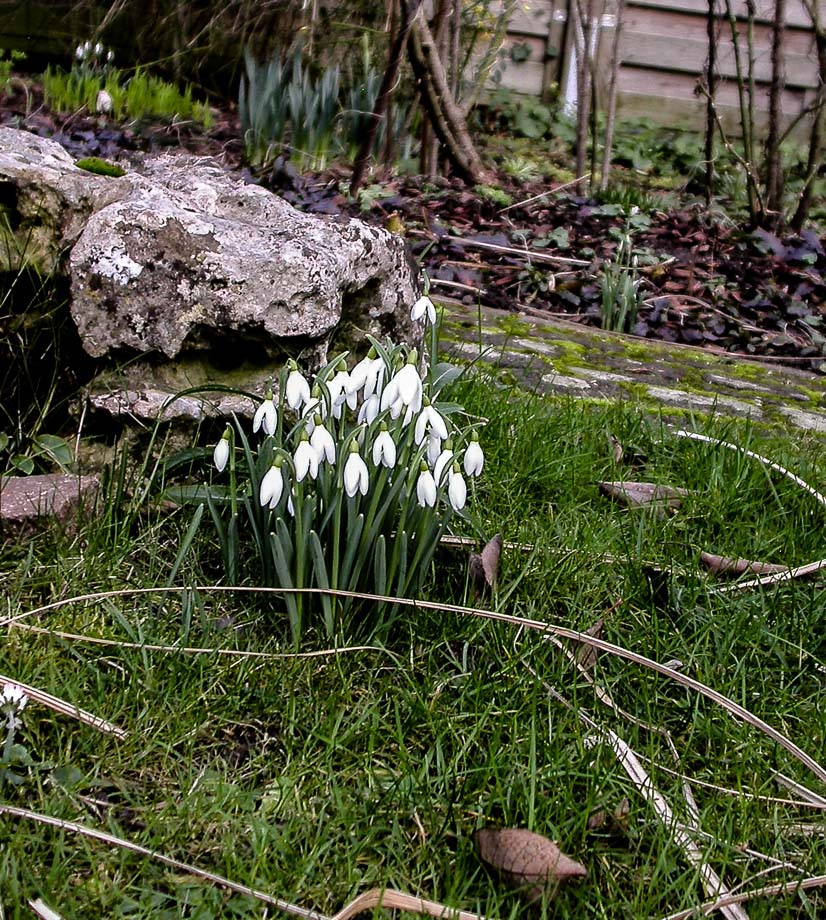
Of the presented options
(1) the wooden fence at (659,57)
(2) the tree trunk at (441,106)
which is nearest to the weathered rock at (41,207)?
(2) the tree trunk at (441,106)

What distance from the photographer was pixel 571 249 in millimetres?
5477

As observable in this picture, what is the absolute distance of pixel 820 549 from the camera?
246cm

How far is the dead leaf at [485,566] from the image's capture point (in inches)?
85.4

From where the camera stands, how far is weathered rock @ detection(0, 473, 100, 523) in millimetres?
2176

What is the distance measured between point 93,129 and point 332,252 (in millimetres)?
4818

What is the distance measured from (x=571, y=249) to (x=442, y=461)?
12.4 feet

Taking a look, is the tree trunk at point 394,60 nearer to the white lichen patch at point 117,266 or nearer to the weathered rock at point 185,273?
the weathered rock at point 185,273

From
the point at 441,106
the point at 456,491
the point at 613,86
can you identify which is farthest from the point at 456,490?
the point at 613,86

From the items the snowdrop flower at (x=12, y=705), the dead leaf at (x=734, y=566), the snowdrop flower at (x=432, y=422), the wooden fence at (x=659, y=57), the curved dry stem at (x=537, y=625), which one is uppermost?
the wooden fence at (x=659, y=57)

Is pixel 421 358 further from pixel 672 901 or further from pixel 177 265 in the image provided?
pixel 672 901

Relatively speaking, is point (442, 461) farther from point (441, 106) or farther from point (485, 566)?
point (441, 106)

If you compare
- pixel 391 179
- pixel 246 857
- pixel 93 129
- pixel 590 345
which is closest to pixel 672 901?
pixel 246 857

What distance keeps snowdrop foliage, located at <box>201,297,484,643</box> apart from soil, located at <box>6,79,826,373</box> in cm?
246

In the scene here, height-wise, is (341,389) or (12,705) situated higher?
(341,389)
